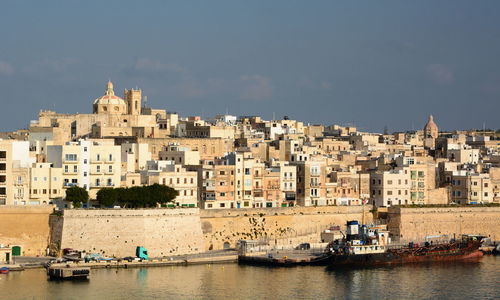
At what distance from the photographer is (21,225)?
62625mm

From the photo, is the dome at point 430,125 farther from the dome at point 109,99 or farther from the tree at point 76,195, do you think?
the tree at point 76,195

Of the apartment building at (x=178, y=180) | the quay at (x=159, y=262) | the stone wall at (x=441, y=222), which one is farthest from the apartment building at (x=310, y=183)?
the quay at (x=159, y=262)

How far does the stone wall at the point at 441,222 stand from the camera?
240 ft

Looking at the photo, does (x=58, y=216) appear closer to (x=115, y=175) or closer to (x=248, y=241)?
(x=115, y=175)

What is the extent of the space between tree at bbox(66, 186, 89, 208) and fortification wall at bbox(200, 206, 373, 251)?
5.88 meters

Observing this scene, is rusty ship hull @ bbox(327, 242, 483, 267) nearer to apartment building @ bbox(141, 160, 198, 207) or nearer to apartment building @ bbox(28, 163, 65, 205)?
apartment building @ bbox(141, 160, 198, 207)

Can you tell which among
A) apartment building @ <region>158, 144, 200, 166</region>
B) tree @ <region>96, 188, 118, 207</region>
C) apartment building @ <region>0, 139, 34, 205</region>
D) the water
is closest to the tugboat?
the water

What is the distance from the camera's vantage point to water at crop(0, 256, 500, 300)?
179 feet

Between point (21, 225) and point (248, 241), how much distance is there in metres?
11.4

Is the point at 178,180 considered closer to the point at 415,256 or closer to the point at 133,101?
the point at 415,256

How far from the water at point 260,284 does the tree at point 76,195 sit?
5.56m

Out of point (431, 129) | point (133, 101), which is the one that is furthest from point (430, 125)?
point (133, 101)

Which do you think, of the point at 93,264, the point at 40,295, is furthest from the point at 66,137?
the point at 40,295

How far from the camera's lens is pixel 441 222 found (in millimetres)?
74438
